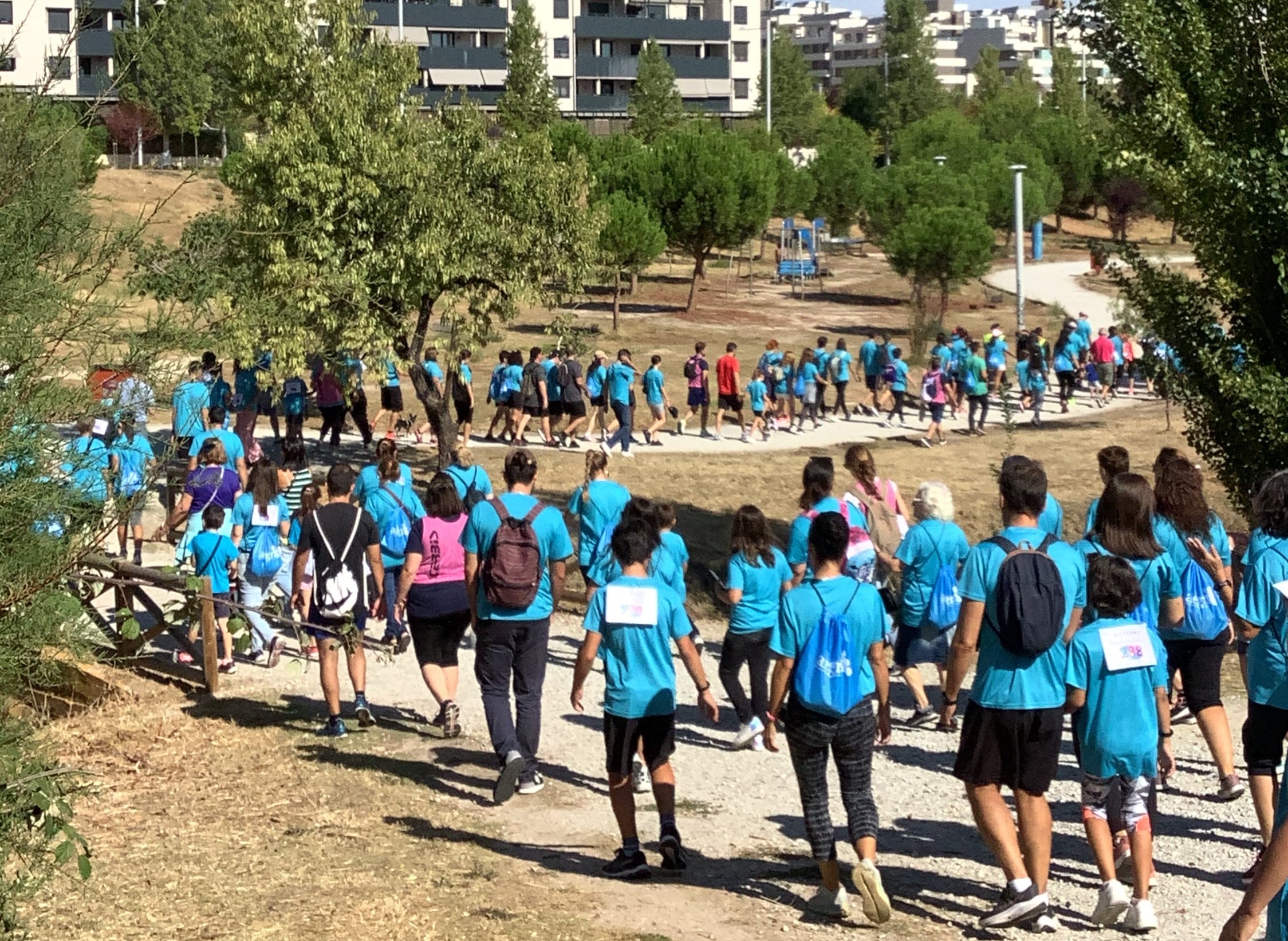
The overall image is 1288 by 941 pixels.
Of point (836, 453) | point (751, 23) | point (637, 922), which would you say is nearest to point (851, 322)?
point (836, 453)

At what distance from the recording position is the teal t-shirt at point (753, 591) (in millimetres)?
10078

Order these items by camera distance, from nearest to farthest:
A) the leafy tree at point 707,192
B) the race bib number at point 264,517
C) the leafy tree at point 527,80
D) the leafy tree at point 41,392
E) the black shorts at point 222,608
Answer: the leafy tree at point 41,392 < the black shorts at point 222,608 < the race bib number at point 264,517 < the leafy tree at point 707,192 < the leafy tree at point 527,80

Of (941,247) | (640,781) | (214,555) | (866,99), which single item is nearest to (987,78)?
(866,99)

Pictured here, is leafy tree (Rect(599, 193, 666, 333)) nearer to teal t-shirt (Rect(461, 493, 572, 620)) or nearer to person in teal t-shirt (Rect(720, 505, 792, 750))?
person in teal t-shirt (Rect(720, 505, 792, 750))

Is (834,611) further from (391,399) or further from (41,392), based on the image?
(391,399)

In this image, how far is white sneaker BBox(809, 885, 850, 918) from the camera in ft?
22.9

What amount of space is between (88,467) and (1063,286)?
2197 inches

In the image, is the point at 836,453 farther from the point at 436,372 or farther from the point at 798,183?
the point at 798,183

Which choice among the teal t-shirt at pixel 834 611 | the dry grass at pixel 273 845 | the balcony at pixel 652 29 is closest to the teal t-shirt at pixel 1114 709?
the teal t-shirt at pixel 834 611

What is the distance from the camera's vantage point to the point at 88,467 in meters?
5.18

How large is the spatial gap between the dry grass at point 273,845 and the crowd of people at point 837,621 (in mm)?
490

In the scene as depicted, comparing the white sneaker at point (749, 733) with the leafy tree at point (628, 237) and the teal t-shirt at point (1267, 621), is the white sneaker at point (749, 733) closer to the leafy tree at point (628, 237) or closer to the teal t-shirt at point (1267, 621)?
the teal t-shirt at point (1267, 621)

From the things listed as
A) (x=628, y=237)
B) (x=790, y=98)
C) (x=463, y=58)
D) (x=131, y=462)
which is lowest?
(x=131, y=462)

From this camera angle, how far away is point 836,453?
82.6ft
